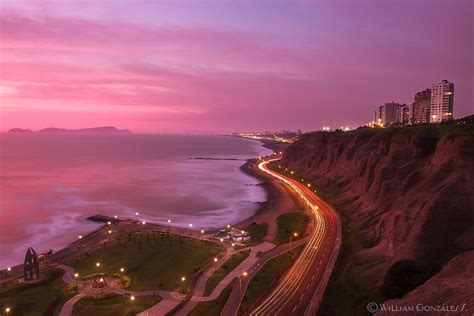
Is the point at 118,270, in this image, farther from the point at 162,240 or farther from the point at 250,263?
the point at 250,263

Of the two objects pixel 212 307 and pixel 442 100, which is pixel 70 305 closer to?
pixel 212 307

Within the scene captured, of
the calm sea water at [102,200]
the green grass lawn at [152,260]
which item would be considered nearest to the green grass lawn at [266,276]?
the green grass lawn at [152,260]

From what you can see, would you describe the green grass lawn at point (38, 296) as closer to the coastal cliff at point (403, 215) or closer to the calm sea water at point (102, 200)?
the calm sea water at point (102, 200)

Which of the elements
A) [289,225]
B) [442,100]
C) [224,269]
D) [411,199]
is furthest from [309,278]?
[442,100]

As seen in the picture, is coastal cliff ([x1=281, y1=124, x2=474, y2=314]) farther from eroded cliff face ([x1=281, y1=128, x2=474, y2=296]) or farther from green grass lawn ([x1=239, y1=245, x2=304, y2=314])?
green grass lawn ([x1=239, y1=245, x2=304, y2=314])

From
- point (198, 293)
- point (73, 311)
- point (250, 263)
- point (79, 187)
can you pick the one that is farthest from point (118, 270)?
point (79, 187)

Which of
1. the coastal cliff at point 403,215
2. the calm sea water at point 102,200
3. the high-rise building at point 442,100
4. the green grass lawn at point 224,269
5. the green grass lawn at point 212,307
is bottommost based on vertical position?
the calm sea water at point 102,200
